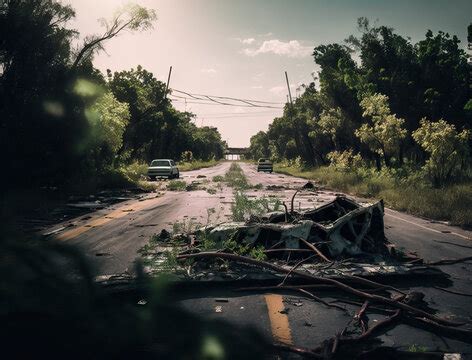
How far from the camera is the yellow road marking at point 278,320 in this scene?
11.9 feet

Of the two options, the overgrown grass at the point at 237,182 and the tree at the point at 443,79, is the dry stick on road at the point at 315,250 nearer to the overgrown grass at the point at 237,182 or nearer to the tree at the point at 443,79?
the overgrown grass at the point at 237,182

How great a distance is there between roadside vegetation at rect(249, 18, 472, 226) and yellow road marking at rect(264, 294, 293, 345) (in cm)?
1255

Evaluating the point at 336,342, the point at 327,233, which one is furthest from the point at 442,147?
the point at 336,342

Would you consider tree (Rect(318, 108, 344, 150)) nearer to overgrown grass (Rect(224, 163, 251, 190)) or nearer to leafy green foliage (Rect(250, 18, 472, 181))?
leafy green foliage (Rect(250, 18, 472, 181))

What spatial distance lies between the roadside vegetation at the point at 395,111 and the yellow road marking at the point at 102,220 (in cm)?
999

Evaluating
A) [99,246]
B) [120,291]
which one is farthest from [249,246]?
[99,246]

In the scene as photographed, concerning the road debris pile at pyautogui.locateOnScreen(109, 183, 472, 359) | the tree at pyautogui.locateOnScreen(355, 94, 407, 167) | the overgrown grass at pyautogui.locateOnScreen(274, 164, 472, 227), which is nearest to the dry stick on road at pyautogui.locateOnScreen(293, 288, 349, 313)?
the road debris pile at pyautogui.locateOnScreen(109, 183, 472, 359)

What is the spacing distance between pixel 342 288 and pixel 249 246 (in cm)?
188

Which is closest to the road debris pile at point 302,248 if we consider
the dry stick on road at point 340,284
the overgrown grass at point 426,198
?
the dry stick on road at point 340,284

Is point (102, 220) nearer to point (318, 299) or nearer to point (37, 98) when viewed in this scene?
point (37, 98)

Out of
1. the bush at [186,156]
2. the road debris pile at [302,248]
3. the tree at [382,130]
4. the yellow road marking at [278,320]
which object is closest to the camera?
the yellow road marking at [278,320]

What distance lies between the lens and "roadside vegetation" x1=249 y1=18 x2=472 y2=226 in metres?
19.1

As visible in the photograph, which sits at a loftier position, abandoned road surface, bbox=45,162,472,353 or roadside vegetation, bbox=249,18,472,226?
roadside vegetation, bbox=249,18,472,226

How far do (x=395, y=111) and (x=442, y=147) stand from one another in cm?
1555
